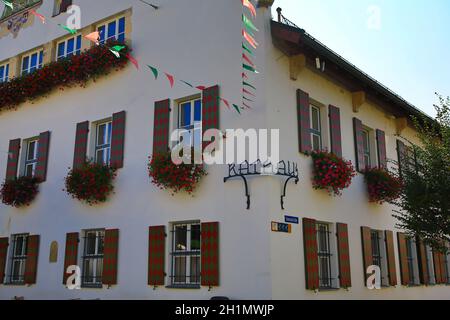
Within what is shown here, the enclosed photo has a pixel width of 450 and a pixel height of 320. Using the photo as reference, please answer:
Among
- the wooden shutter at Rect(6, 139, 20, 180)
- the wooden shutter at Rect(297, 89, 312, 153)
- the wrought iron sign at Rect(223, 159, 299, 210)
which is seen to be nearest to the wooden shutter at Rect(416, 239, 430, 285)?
the wooden shutter at Rect(297, 89, 312, 153)

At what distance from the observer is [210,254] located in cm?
971

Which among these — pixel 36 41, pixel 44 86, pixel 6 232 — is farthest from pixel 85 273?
pixel 36 41

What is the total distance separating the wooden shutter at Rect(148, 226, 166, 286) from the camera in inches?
407

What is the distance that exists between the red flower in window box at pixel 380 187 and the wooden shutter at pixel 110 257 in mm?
5738

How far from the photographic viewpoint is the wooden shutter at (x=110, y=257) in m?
11.0

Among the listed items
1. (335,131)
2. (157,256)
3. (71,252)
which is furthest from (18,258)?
(335,131)

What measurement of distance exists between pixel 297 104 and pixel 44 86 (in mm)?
6687

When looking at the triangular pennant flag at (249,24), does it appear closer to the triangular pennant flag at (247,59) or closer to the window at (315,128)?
the triangular pennant flag at (247,59)

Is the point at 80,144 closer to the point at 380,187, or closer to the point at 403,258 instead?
the point at 380,187

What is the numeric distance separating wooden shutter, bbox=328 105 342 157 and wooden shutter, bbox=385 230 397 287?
260 centimetres

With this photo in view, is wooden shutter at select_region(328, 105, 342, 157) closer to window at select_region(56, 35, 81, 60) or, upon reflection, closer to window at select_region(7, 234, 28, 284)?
window at select_region(56, 35, 81, 60)

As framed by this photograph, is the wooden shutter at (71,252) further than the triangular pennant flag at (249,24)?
Yes

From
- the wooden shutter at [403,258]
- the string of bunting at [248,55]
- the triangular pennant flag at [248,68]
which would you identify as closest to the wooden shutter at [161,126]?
the string of bunting at [248,55]

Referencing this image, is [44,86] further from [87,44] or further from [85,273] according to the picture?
[85,273]
